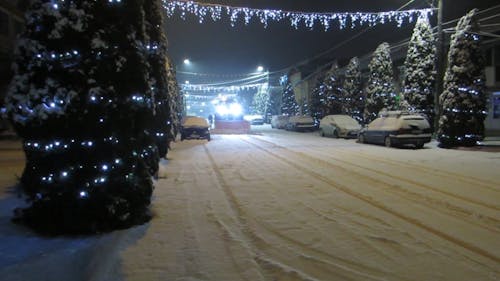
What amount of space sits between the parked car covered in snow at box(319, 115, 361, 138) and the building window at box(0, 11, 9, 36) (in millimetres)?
23752

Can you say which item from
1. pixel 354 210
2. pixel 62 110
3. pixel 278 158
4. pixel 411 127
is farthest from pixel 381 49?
pixel 62 110

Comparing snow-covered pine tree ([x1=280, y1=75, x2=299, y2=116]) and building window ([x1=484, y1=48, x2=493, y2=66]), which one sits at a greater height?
building window ([x1=484, y1=48, x2=493, y2=66])

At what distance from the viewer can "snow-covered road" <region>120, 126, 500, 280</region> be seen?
181 inches

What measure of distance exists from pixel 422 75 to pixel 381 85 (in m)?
5.46

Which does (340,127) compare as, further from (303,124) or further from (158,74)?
(158,74)

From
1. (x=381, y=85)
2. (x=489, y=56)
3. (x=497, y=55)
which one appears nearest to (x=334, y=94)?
(x=381, y=85)

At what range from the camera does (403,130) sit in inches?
806

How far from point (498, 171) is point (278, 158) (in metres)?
7.16

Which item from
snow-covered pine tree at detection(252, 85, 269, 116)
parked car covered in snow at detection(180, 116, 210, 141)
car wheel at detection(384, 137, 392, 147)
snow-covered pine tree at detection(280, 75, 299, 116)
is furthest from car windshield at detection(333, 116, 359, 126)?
snow-covered pine tree at detection(252, 85, 269, 116)

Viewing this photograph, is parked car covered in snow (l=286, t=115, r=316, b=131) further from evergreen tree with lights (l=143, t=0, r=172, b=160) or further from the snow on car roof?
evergreen tree with lights (l=143, t=0, r=172, b=160)

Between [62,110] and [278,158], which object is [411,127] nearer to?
[278,158]

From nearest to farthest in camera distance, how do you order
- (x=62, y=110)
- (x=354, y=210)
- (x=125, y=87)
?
(x=62, y=110) → (x=125, y=87) → (x=354, y=210)

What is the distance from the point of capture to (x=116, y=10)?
6.44 m

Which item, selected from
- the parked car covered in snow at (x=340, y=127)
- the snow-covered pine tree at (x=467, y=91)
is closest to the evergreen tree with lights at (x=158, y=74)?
the snow-covered pine tree at (x=467, y=91)
